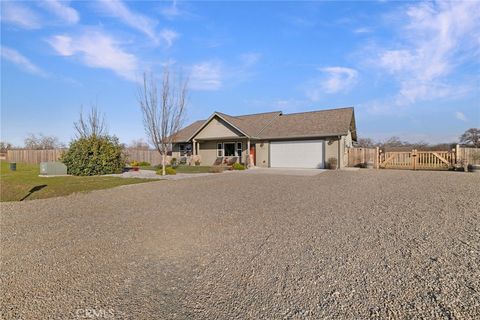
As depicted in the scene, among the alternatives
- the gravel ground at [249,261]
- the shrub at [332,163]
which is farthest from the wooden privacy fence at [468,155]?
the gravel ground at [249,261]

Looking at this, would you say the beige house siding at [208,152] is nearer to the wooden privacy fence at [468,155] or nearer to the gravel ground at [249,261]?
the gravel ground at [249,261]

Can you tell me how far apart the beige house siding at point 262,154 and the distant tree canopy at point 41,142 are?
151 feet

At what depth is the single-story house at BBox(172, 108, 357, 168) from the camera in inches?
792

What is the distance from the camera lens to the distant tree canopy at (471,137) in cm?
3462

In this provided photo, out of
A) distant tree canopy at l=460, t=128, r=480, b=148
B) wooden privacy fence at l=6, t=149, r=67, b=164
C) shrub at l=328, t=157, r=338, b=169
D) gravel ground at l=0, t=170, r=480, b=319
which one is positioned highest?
distant tree canopy at l=460, t=128, r=480, b=148

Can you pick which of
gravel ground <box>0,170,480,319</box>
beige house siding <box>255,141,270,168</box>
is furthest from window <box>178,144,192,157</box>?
gravel ground <box>0,170,480,319</box>

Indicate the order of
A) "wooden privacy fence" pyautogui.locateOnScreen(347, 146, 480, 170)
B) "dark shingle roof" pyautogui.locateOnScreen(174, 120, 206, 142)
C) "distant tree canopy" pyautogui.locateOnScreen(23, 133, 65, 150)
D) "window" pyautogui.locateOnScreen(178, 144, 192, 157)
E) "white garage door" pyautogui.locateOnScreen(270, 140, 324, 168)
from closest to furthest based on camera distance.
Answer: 1. "wooden privacy fence" pyautogui.locateOnScreen(347, 146, 480, 170)
2. "white garage door" pyautogui.locateOnScreen(270, 140, 324, 168)
3. "dark shingle roof" pyautogui.locateOnScreen(174, 120, 206, 142)
4. "window" pyautogui.locateOnScreen(178, 144, 192, 157)
5. "distant tree canopy" pyautogui.locateOnScreen(23, 133, 65, 150)

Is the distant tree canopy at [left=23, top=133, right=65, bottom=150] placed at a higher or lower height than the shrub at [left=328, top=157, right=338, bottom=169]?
higher

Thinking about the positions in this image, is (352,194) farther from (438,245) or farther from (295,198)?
(438,245)

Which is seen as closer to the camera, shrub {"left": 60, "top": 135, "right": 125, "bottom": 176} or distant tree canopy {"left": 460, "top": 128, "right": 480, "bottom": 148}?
shrub {"left": 60, "top": 135, "right": 125, "bottom": 176}

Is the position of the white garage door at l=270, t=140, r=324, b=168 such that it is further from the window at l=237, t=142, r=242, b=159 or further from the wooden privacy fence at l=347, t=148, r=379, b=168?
the window at l=237, t=142, r=242, b=159

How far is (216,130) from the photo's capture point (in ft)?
80.4

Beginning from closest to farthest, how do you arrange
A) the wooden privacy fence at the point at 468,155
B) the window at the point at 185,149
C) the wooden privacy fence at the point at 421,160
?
the wooden privacy fence at the point at 468,155 → the wooden privacy fence at the point at 421,160 → the window at the point at 185,149

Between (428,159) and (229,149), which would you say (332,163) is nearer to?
(428,159)
